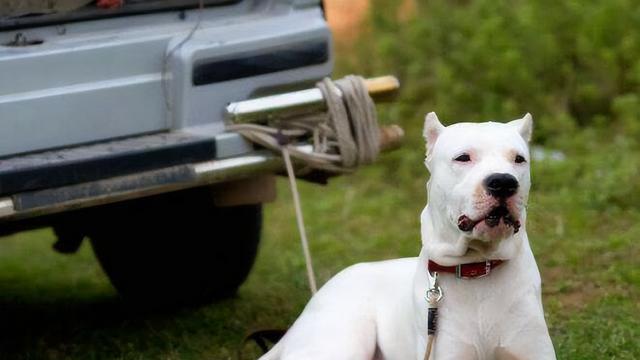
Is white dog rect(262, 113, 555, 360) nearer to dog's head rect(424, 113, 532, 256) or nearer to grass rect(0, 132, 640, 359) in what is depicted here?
dog's head rect(424, 113, 532, 256)

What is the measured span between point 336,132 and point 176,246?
40.0 inches

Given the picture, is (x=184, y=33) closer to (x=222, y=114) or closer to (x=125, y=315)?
(x=222, y=114)

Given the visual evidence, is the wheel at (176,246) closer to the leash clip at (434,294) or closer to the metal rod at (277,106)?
the metal rod at (277,106)

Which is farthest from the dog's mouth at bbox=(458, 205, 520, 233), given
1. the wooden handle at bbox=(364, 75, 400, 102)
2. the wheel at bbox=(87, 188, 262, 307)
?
the wheel at bbox=(87, 188, 262, 307)

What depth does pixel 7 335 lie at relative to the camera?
240 inches

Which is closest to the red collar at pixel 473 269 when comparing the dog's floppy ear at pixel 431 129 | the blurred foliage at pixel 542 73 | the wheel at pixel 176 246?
the dog's floppy ear at pixel 431 129

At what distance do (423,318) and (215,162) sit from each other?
4.13ft

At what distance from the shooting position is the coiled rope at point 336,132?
17.0 feet

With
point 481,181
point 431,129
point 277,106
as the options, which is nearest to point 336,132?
point 277,106

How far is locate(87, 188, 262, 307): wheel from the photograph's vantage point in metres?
5.85

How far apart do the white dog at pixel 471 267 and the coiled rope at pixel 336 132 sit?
3.07ft

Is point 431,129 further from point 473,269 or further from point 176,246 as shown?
point 176,246

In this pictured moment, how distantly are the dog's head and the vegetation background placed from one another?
4.66ft

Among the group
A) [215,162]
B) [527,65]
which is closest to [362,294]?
[215,162]
